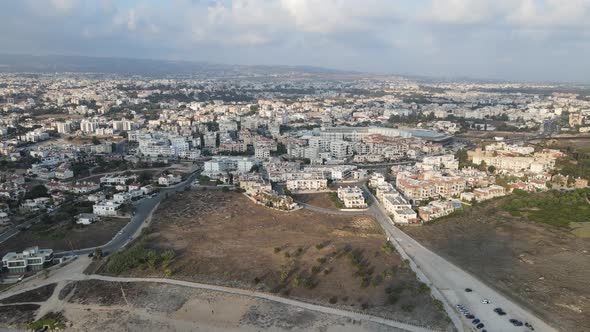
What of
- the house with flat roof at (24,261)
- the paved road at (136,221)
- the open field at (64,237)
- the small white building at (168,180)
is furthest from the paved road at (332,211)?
the house with flat roof at (24,261)

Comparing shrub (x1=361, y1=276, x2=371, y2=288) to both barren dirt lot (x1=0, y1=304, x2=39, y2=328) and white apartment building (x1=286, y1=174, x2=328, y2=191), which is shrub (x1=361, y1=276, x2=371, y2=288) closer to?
barren dirt lot (x1=0, y1=304, x2=39, y2=328)

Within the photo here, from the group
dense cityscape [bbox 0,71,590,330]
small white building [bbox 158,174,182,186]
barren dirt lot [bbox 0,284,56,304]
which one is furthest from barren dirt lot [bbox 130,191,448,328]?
small white building [bbox 158,174,182,186]

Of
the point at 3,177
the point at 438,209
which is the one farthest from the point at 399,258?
the point at 3,177

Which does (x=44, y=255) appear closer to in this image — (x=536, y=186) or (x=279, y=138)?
(x=536, y=186)

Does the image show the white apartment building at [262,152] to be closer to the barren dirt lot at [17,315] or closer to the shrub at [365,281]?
the shrub at [365,281]

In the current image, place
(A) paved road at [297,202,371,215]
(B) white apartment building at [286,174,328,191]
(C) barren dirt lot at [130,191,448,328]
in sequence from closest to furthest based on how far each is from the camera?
(C) barren dirt lot at [130,191,448,328] → (A) paved road at [297,202,371,215] → (B) white apartment building at [286,174,328,191]

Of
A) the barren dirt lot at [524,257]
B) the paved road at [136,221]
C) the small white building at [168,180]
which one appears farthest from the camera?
the small white building at [168,180]
